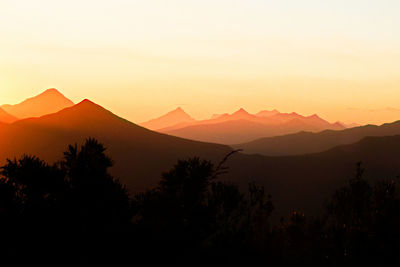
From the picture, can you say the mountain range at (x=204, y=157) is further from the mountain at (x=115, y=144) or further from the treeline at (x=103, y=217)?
the treeline at (x=103, y=217)

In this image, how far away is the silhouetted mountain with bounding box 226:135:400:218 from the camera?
122m

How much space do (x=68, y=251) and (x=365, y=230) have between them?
15.4m

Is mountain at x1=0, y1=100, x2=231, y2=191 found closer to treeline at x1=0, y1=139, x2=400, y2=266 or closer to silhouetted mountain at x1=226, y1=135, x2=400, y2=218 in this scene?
silhouetted mountain at x1=226, y1=135, x2=400, y2=218

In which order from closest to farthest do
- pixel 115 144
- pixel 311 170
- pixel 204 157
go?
1. pixel 311 170
2. pixel 204 157
3. pixel 115 144

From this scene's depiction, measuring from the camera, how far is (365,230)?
19.2 metres

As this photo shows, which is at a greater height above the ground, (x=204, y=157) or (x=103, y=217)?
(x=103, y=217)

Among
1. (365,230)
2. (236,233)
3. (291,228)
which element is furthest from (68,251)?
(291,228)

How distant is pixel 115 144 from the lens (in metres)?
171

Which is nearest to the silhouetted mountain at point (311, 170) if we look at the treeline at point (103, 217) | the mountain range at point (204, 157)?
the mountain range at point (204, 157)

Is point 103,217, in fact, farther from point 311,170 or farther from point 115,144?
point 115,144

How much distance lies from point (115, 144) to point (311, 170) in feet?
244

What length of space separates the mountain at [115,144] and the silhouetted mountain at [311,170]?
827 inches

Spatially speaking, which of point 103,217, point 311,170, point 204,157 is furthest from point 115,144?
point 103,217

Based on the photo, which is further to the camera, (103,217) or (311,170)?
(311,170)
